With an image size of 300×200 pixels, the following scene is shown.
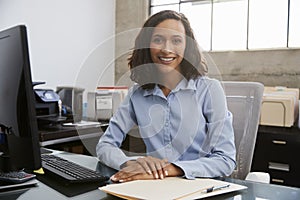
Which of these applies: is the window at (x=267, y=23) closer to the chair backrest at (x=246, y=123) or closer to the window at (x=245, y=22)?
the window at (x=245, y=22)

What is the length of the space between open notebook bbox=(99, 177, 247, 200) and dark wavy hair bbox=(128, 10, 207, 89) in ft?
1.71

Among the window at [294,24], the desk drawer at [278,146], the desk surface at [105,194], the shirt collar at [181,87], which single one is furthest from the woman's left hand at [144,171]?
the window at [294,24]

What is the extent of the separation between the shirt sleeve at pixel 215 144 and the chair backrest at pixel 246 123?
7.5 inches

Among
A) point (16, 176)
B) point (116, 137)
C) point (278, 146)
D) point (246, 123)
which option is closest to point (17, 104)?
point (16, 176)

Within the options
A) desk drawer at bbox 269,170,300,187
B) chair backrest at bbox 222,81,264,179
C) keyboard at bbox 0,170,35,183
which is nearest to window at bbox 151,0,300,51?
desk drawer at bbox 269,170,300,187

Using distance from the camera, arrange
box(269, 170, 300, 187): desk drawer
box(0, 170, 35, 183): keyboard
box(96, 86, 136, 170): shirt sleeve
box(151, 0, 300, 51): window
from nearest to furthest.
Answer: box(0, 170, 35, 183): keyboard, box(96, 86, 136, 170): shirt sleeve, box(269, 170, 300, 187): desk drawer, box(151, 0, 300, 51): window

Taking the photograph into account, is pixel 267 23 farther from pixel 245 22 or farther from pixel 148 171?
pixel 148 171

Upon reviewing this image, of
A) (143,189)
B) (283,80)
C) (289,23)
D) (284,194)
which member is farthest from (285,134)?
(143,189)

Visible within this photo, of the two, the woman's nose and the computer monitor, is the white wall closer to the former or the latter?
the woman's nose

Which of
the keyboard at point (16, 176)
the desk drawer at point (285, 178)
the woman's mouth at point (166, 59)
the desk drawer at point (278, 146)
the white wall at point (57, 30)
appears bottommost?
the desk drawer at point (285, 178)

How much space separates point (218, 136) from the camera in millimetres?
1144

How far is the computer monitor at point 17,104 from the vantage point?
76cm

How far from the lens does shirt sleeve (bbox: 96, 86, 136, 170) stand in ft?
3.68

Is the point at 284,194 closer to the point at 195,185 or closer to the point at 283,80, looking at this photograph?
the point at 195,185
